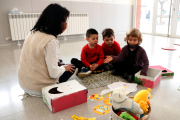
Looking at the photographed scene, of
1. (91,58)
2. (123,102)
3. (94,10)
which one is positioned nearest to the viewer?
(123,102)

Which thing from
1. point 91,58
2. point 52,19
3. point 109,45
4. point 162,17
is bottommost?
point 91,58

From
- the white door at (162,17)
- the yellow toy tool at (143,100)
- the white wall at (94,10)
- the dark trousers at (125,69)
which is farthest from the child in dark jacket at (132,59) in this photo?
the white door at (162,17)

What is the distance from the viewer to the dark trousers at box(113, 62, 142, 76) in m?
1.69

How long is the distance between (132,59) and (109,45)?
46 centimetres

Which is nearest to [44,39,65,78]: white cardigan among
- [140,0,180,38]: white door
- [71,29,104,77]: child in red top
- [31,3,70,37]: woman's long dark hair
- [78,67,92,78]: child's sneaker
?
[31,3,70,37]: woman's long dark hair

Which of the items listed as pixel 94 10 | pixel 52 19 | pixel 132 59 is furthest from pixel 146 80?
pixel 94 10

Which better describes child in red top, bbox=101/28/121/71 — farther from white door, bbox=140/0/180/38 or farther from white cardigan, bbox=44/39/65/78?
white door, bbox=140/0/180/38

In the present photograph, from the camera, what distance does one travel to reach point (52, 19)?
1.20 meters

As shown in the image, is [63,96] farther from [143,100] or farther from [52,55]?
[143,100]

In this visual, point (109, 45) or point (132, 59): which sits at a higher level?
point (109, 45)

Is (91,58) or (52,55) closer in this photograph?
(52,55)

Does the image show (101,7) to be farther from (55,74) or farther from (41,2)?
(55,74)

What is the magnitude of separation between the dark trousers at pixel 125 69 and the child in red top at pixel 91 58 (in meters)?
0.22

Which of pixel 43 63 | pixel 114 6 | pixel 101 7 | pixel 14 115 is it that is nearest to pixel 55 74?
pixel 43 63
